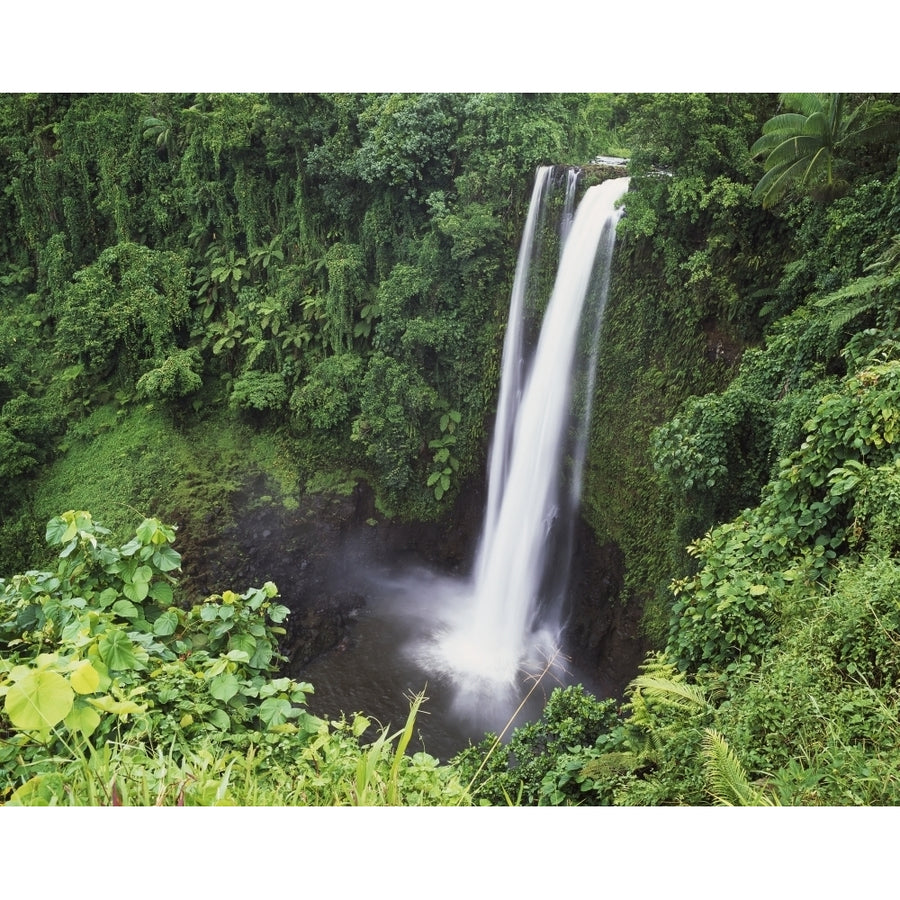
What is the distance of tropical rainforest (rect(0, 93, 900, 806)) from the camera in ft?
7.18

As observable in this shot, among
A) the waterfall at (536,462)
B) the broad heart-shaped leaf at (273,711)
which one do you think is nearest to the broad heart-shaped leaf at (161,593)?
the broad heart-shaped leaf at (273,711)

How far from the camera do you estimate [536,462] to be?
23.3ft

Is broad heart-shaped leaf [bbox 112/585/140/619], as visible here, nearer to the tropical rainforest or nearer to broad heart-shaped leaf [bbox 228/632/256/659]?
the tropical rainforest

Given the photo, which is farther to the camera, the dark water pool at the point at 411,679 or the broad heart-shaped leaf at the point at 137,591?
the dark water pool at the point at 411,679

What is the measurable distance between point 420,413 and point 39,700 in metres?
6.46

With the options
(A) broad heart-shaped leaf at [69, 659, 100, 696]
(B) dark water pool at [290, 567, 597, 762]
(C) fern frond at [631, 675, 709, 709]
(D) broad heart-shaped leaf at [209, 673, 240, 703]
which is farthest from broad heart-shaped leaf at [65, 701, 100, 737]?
(B) dark water pool at [290, 567, 597, 762]

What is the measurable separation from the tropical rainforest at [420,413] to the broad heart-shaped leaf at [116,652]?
0.01 m

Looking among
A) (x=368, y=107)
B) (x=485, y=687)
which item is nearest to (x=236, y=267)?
(x=368, y=107)

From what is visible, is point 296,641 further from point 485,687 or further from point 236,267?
point 236,267

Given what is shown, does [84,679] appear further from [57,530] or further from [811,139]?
[811,139]

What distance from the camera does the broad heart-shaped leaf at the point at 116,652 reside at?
82.7 inches

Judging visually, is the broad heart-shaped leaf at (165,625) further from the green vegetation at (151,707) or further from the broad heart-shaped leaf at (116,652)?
the broad heart-shaped leaf at (116,652)

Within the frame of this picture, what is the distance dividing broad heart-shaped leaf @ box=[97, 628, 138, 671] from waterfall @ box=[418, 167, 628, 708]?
4.77m
